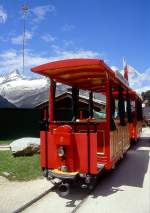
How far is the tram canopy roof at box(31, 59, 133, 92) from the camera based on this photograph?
8105mm

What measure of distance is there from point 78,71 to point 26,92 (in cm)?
2551

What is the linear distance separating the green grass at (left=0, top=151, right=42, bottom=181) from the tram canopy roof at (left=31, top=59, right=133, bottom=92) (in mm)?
2951

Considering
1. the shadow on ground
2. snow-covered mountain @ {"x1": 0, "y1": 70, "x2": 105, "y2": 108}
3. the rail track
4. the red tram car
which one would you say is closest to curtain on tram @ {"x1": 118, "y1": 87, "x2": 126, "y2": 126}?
the red tram car

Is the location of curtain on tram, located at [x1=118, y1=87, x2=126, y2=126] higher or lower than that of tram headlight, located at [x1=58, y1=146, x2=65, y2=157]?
higher

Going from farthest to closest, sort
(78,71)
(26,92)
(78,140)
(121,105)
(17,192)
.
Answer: (26,92) < (121,105) < (78,71) < (17,192) < (78,140)

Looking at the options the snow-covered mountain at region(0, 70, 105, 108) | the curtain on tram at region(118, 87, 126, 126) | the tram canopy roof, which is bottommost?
the curtain on tram at region(118, 87, 126, 126)

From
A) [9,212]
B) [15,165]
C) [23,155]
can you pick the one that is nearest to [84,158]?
[9,212]

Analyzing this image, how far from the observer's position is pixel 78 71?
916 cm

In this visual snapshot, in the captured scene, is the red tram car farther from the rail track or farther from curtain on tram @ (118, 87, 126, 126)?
curtain on tram @ (118, 87, 126, 126)

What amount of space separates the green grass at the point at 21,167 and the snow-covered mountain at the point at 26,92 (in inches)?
584

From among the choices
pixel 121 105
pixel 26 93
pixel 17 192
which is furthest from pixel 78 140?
pixel 26 93

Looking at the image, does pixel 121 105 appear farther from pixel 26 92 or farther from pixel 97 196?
pixel 26 92

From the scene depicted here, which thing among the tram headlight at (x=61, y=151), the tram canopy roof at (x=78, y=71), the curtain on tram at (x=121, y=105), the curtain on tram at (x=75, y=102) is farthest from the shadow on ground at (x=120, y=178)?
the tram canopy roof at (x=78, y=71)

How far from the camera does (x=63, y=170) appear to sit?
25.5ft
